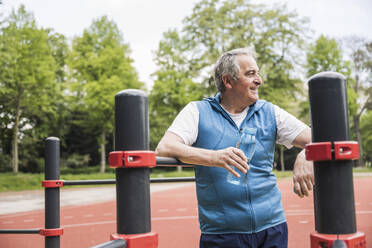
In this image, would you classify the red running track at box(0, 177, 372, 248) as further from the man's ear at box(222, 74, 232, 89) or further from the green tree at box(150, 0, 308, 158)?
the green tree at box(150, 0, 308, 158)

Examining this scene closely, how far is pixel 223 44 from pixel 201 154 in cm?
2105

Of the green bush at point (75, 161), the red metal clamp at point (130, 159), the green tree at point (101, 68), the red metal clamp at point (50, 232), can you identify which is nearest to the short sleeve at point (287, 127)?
the red metal clamp at point (130, 159)

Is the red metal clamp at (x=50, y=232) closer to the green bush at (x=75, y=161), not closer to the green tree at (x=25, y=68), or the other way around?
the green tree at (x=25, y=68)

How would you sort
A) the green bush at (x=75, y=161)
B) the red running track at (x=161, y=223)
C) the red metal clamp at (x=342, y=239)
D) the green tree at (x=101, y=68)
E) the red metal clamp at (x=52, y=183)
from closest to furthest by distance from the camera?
the red metal clamp at (x=342, y=239) < the red metal clamp at (x=52, y=183) < the red running track at (x=161, y=223) < the green tree at (x=101, y=68) < the green bush at (x=75, y=161)

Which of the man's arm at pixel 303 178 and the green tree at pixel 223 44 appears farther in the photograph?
the green tree at pixel 223 44

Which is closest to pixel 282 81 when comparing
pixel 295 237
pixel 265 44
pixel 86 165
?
pixel 265 44

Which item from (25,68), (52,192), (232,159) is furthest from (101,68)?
(232,159)

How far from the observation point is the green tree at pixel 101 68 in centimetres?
2100

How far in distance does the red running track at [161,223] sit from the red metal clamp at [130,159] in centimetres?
513

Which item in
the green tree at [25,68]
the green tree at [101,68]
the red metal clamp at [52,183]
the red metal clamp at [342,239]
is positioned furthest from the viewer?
the green tree at [101,68]

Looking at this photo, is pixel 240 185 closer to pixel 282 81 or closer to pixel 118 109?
pixel 118 109

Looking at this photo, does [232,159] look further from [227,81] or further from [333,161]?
[227,81]

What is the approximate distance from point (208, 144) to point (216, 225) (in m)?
0.40

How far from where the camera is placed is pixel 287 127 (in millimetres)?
1945
